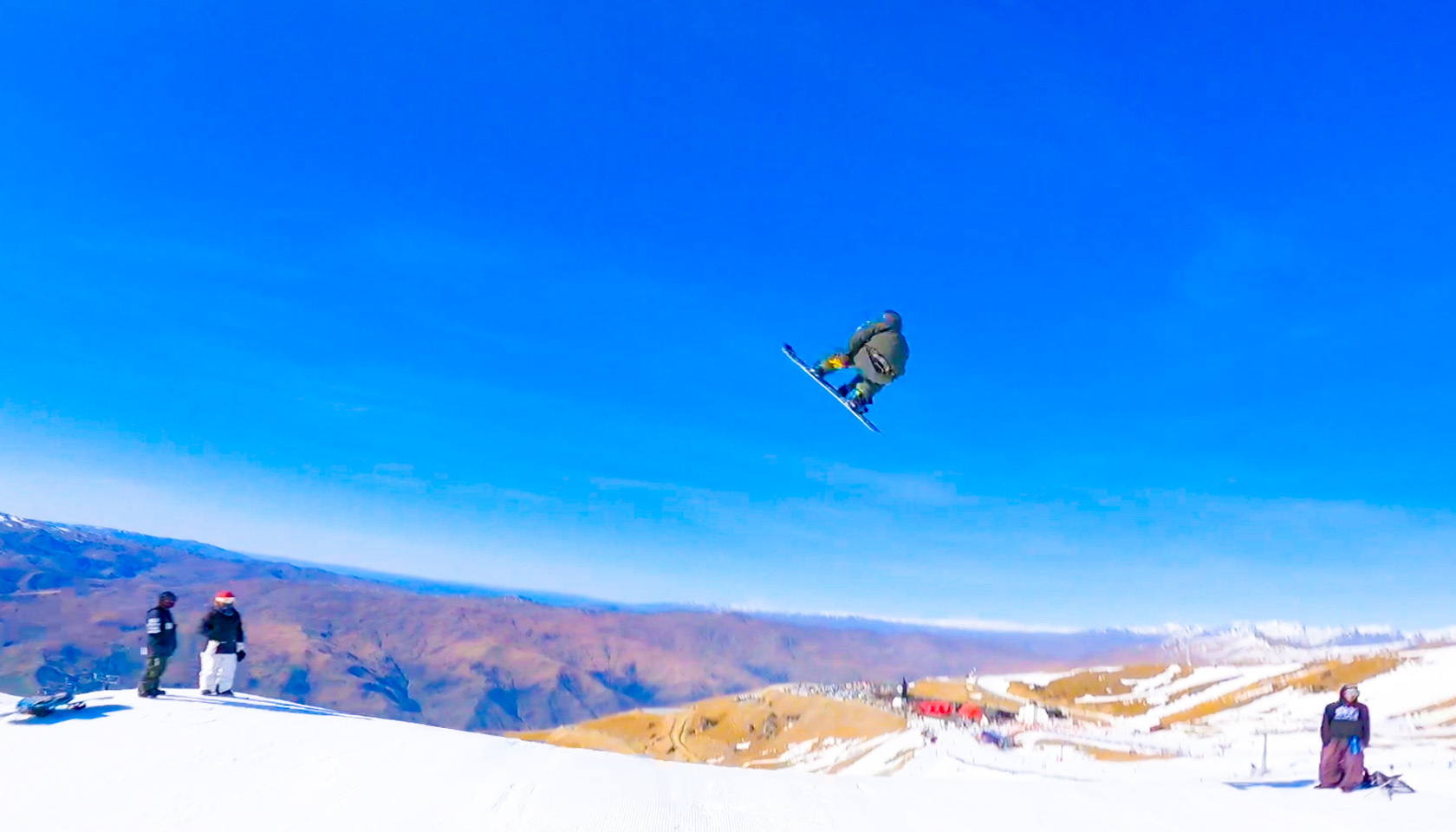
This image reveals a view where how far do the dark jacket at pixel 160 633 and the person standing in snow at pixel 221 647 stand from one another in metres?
0.50

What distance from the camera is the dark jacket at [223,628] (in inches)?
573

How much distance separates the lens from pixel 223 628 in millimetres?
14648

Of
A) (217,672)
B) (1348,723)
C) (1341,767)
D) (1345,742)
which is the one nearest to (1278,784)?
(1341,767)

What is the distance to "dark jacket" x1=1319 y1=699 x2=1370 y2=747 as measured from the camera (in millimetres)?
12188

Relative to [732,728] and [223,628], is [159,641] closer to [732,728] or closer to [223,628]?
[223,628]

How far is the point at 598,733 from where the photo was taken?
5184 centimetres

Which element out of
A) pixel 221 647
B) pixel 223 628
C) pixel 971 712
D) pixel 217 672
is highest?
pixel 223 628

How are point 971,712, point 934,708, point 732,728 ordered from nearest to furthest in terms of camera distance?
1. point 971,712
2. point 934,708
3. point 732,728

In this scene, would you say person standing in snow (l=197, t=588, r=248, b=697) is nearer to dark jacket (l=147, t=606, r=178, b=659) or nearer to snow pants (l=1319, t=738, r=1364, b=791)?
dark jacket (l=147, t=606, r=178, b=659)

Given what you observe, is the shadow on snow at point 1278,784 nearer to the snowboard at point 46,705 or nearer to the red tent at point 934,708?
the snowboard at point 46,705

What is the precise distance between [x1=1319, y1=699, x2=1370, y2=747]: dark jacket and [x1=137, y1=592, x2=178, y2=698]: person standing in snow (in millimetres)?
19601

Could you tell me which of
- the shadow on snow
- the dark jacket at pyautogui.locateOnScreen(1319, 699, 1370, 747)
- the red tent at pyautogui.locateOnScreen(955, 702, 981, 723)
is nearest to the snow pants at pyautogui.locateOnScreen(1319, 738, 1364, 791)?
the dark jacket at pyautogui.locateOnScreen(1319, 699, 1370, 747)

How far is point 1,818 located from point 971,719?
130ft

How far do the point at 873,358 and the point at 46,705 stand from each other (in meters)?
15.0
